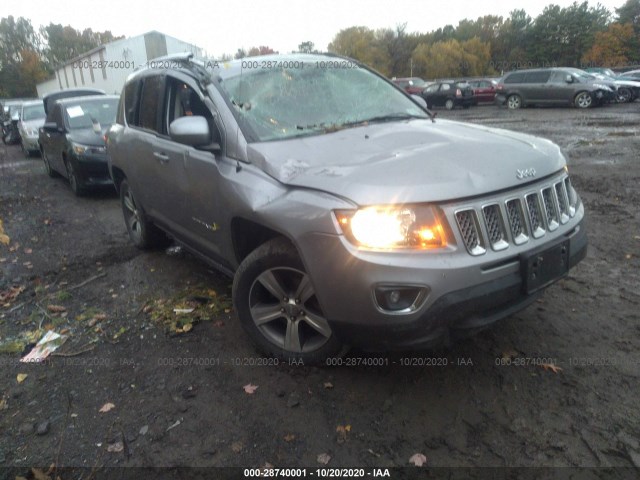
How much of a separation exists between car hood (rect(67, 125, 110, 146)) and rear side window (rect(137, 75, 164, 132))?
12.7 ft

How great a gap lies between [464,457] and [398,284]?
891mm

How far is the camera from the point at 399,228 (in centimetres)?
244

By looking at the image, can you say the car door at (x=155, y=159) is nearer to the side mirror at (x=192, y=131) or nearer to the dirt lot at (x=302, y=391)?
the side mirror at (x=192, y=131)

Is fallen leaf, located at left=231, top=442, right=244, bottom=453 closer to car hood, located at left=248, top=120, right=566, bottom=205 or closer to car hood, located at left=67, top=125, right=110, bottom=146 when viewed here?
car hood, located at left=248, top=120, right=566, bottom=205

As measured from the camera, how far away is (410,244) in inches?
96.0

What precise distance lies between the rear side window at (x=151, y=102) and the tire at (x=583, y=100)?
20.4 m

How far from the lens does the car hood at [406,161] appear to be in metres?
2.46

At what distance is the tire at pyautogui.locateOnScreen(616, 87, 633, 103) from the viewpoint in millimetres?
21781

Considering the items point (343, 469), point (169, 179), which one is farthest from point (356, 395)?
point (169, 179)

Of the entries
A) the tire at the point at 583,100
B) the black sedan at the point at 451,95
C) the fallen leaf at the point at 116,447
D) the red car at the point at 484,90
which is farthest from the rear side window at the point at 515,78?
A: the fallen leaf at the point at 116,447

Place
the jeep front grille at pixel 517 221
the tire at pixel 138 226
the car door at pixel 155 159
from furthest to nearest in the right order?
the tire at pixel 138 226, the car door at pixel 155 159, the jeep front grille at pixel 517 221

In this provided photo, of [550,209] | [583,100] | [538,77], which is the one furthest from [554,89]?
[550,209]

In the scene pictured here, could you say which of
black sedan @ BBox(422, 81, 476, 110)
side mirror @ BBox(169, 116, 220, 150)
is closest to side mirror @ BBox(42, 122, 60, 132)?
side mirror @ BBox(169, 116, 220, 150)

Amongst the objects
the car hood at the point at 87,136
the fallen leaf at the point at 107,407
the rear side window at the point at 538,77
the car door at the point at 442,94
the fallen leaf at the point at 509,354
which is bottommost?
the fallen leaf at the point at 509,354
